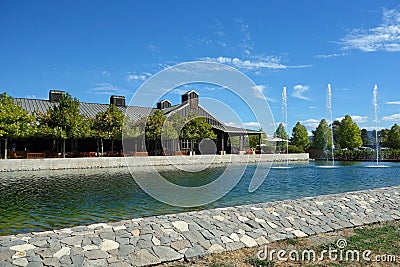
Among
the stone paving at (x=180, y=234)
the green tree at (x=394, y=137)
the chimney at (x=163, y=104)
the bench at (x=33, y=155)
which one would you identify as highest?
the chimney at (x=163, y=104)

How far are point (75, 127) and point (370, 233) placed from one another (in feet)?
78.1

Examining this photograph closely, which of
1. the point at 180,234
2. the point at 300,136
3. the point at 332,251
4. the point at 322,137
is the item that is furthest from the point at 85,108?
the point at 332,251

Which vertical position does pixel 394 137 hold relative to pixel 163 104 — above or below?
Answer: below

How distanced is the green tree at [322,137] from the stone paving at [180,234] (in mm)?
39923

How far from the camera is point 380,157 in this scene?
36500 millimetres

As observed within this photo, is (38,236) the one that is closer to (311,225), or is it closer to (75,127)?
(311,225)

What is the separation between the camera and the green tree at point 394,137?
1719 inches

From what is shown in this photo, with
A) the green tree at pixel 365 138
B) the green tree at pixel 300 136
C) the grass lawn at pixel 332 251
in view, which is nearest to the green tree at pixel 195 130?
the green tree at pixel 300 136

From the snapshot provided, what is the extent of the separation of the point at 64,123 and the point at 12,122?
3481 millimetres

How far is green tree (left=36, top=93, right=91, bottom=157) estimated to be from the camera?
25672 millimetres

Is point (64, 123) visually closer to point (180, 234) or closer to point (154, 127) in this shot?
point (154, 127)

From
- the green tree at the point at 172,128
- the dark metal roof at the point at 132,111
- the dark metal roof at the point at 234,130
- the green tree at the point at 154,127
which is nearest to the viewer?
the green tree at the point at 154,127

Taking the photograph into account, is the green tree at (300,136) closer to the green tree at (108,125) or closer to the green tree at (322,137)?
the green tree at (322,137)

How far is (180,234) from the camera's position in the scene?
528cm
